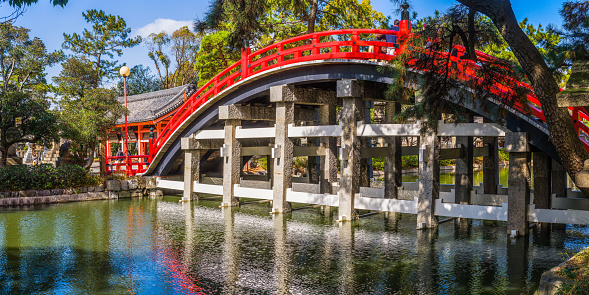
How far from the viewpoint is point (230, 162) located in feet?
60.1

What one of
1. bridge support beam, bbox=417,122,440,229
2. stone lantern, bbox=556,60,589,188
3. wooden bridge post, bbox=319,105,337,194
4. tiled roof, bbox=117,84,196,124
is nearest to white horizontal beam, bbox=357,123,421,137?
bridge support beam, bbox=417,122,440,229

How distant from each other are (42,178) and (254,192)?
9214 millimetres

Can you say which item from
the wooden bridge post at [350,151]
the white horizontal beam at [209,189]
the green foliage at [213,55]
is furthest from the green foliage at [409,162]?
the wooden bridge post at [350,151]

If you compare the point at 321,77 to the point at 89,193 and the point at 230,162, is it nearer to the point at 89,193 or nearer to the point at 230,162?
the point at 230,162

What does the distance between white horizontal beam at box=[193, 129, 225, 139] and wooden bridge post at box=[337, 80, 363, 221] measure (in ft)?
20.1

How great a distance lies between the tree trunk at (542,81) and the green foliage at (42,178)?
59.1ft

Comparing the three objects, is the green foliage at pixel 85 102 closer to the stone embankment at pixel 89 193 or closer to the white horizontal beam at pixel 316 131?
the stone embankment at pixel 89 193

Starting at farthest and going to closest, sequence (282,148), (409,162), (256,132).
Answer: (409,162) → (256,132) → (282,148)

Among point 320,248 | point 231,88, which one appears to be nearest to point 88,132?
point 231,88

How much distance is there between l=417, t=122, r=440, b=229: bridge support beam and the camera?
13.0m

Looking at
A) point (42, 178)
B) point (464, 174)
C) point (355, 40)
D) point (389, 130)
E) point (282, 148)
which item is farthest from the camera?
point (42, 178)

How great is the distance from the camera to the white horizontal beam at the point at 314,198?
49.7ft

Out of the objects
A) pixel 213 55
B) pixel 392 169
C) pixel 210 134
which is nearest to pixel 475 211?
pixel 392 169

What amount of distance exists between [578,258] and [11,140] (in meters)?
20.8
